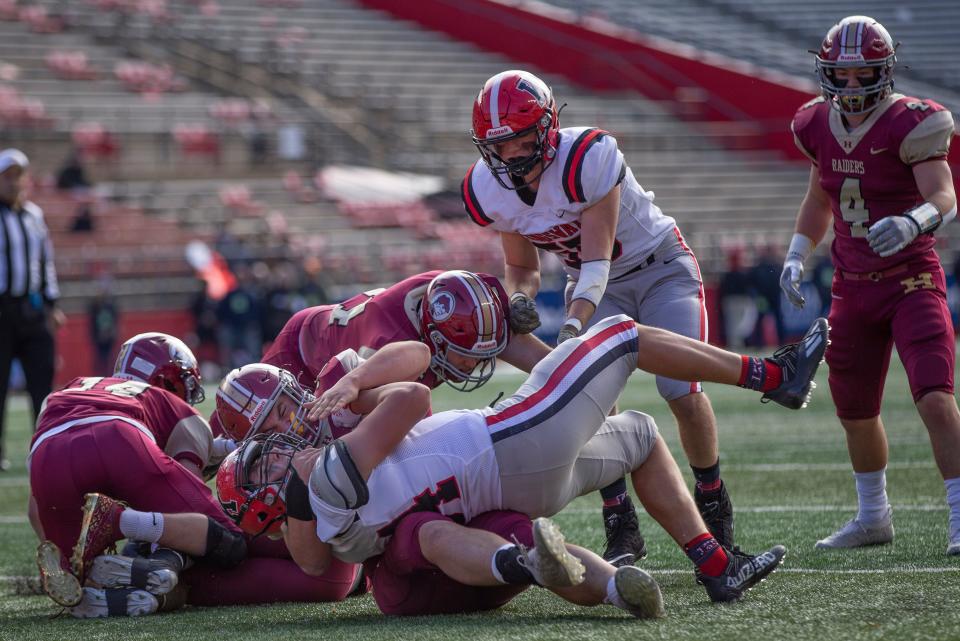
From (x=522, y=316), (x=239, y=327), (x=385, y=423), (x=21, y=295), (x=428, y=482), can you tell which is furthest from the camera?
(x=239, y=327)

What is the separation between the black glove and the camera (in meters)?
4.11

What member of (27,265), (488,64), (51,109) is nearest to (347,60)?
(488,64)

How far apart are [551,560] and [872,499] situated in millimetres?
1880

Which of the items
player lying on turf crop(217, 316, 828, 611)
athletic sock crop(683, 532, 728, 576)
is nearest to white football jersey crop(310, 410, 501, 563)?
player lying on turf crop(217, 316, 828, 611)

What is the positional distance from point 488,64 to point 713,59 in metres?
4.07

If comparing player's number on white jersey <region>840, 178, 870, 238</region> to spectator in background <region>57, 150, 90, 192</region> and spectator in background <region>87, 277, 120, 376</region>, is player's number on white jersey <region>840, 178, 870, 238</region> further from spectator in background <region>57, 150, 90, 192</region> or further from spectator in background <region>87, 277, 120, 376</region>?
spectator in background <region>57, 150, 90, 192</region>

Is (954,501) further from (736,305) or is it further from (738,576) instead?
(736,305)

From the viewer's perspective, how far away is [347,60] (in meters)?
23.5

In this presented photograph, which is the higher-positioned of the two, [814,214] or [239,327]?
[814,214]

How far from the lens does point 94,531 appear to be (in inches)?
156

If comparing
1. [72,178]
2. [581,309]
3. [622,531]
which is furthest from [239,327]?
[581,309]

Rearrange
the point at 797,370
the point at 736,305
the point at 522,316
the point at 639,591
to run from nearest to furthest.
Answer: the point at 639,591
the point at 797,370
the point at 522,316
the point at 736,305

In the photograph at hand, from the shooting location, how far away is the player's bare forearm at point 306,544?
11.5 feet

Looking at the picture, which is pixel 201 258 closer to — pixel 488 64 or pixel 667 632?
pixel 488 64
